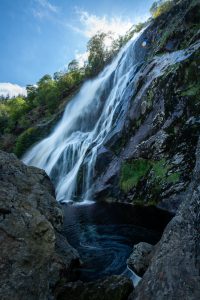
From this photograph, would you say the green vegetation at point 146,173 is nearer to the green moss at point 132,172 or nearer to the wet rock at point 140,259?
the green moss at point 132,172

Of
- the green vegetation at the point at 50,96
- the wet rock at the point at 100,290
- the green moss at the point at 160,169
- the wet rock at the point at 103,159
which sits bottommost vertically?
the wet rock at the point at 100,290

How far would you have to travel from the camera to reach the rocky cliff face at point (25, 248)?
5.64 m

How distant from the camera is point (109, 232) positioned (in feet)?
40.7

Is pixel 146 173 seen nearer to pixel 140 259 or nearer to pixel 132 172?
pixel 132 172

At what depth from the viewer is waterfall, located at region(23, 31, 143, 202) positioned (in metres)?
22.2

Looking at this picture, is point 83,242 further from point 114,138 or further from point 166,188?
point 114,138

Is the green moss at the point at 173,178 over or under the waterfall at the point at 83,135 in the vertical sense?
under

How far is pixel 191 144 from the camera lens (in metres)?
14.3

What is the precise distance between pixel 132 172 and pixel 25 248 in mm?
12148

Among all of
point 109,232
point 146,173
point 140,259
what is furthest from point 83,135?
point 140,259

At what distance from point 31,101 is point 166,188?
57.7 metres

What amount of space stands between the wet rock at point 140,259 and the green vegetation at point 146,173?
21.4 ft

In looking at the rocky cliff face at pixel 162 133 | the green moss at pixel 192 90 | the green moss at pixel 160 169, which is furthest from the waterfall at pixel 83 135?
the green moss at pixel 192 90

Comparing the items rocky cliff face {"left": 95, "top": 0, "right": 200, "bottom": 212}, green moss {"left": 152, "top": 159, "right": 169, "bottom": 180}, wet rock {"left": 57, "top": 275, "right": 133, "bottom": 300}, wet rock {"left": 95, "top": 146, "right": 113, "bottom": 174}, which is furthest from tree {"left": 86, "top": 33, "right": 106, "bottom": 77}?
wet rock {"left": 57, "top": 275, "right": 133, "bottom": 300}
